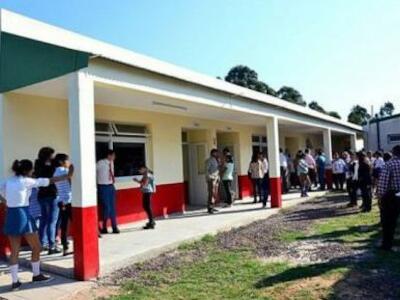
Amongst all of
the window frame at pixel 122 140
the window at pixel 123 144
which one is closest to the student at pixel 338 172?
the window frame at pixel 122 140

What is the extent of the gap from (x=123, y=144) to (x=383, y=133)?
2104 cm

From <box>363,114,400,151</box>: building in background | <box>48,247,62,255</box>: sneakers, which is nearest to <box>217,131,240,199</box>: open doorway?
<box>48,247,62,255</box>: sneakers

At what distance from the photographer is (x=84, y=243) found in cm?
621

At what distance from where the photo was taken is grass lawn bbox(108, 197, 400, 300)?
5.57 m

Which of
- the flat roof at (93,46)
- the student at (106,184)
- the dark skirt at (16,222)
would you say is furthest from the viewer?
the student at (106,184)

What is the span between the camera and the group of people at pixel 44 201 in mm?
5934

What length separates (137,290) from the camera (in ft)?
19.3

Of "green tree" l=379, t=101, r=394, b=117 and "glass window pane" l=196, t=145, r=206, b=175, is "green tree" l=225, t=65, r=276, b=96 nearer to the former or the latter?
"green tree" l=379, t=101, r=394, b=117

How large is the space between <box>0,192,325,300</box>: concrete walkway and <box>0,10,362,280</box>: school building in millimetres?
386

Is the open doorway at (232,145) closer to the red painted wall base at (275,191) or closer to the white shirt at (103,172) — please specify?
the red painted wall base at (275,191)

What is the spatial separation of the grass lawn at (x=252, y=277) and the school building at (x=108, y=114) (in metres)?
1.03

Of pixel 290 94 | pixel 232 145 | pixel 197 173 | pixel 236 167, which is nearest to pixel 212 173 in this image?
pixel 197 173

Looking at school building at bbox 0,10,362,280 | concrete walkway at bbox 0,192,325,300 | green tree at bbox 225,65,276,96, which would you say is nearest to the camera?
concrete walkway at bbox 0,192,325,300

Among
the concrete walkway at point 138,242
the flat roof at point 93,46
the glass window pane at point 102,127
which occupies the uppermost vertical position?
the flat roof at point 93,46
